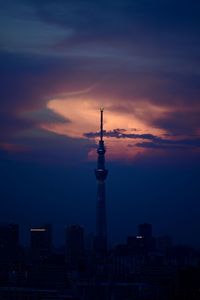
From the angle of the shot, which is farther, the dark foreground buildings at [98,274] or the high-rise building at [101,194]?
the high-rise building at [101,194]

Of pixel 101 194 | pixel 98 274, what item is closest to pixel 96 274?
pixel 98 274

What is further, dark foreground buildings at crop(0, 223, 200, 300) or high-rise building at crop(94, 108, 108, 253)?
high-rise building at crop(94, 108, 108, 253)

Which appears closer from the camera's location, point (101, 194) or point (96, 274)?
point (96, 274)

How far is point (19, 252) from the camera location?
7300 centimetres

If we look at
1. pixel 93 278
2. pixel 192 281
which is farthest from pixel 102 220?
pixel 192 281

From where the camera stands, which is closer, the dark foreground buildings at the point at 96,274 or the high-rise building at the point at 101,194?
the dark foreground buildings at the point at 96,274

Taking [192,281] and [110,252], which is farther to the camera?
[110,252]

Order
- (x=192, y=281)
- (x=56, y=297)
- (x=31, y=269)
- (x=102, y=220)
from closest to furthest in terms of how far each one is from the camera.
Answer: (x=192, y=281) < (x=56, y=297) < (x=31, y=269) < (x=102, y=220)

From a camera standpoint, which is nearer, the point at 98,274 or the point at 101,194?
the point at 98,274

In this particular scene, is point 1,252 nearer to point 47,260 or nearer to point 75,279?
point 47,260

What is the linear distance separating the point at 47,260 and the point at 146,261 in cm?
810

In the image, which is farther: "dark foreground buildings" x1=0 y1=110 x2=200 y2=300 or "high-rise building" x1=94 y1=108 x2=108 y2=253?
"high-rise building" x1=94 y1=108 x2=108 y2=253

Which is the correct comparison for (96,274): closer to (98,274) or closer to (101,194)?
(98,274)

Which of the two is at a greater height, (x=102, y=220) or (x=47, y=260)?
(x=102, y=220)
